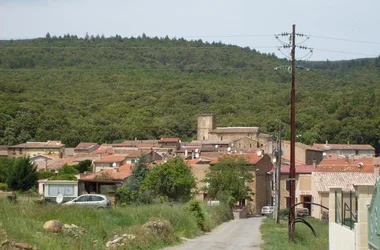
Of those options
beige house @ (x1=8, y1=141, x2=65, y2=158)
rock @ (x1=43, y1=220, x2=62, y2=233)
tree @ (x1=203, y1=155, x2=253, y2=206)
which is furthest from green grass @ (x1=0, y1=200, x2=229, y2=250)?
beige house @ (x1=8, y1=141, x2=65, y2=158)

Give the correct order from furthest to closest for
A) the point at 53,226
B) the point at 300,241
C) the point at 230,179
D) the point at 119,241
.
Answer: the point at 230,179 < the point at 300,241 < the point at 119,241 < the point at 53,226

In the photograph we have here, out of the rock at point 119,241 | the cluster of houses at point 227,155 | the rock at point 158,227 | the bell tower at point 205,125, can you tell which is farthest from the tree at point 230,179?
the bell tower at point 205,125

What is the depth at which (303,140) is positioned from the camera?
124438 millimetres

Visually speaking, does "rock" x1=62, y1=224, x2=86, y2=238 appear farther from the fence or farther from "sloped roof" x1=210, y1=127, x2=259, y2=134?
"sloped roof" x1=210, y1=127, x2=259, y2=134

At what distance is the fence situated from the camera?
→ 16931 mm

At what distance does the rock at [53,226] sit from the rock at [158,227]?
5078 millimetres

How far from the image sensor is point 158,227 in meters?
24.9

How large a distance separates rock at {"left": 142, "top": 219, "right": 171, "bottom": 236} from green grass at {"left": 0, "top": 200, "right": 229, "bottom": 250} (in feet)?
0.73

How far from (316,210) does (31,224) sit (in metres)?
41.1

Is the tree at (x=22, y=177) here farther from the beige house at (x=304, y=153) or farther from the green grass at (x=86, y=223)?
the green grass at (x=86, y=223)

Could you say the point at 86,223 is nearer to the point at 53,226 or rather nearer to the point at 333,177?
the point at 53,226

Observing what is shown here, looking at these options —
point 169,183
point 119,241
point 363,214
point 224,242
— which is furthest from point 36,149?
point 363,214

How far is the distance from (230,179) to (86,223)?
149 feet

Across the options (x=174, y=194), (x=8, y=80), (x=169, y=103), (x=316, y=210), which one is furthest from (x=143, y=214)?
(x=8, y=80)
